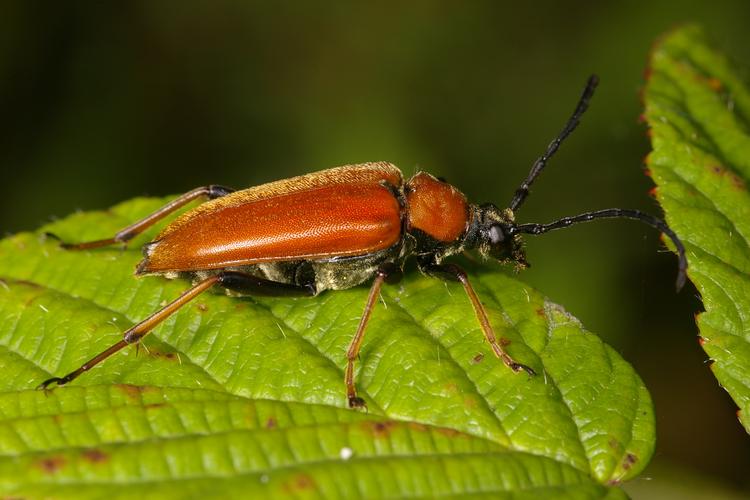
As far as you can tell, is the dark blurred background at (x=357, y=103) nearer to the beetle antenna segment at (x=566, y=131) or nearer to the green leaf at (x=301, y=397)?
the beetle antenna segment at (x=566, y=131)

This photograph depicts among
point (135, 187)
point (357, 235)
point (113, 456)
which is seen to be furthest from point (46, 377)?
point (135, 187)

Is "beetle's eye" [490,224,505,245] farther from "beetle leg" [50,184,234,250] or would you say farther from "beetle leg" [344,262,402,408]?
"beetle leg" [50,184,234,250]

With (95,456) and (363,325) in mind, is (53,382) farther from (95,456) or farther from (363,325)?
(363,325)

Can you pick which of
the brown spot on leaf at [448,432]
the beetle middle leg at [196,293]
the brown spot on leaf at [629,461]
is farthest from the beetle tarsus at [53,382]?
the brown spot on leaf at [629,461]

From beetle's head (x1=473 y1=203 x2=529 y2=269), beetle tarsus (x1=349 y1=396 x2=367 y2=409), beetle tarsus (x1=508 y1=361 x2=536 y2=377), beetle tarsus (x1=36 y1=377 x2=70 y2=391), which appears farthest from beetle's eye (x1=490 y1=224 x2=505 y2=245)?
beetle tarsus (x1=36 y1=377 x2=70 y2=391)

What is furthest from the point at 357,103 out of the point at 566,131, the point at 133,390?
the point at 133,390
